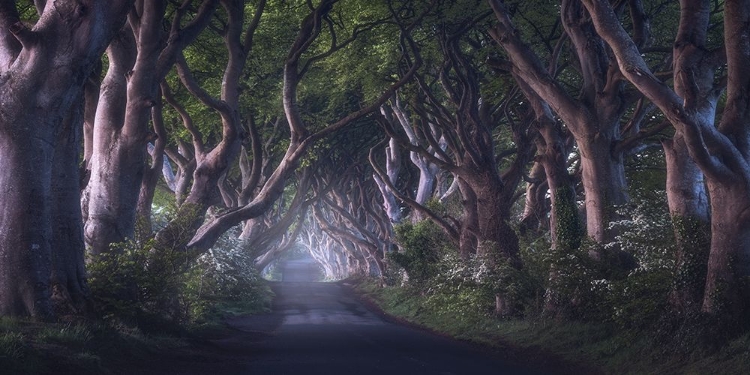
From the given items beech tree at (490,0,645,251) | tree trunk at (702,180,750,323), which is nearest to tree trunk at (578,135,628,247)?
beech tree at (490,0,645,251)

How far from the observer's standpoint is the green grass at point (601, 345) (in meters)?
11.4

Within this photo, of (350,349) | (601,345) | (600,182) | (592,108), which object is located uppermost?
(592,108)

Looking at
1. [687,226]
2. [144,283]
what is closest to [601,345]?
[687,226]

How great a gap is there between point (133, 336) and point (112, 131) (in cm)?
488

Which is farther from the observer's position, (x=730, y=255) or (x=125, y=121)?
(x=125, y=121)

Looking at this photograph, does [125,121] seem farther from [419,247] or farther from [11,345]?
[419,247]

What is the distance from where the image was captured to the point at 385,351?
16.0 m

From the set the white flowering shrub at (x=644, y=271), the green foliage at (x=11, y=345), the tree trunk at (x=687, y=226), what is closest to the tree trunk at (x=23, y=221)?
the green foliage at (x=11, y=345)

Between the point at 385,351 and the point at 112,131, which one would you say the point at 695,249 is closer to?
the point at 385,351

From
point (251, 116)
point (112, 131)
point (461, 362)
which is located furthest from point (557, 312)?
point (251, 116)

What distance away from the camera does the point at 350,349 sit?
52.9ft

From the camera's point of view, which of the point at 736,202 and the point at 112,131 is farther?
the point at 112,131

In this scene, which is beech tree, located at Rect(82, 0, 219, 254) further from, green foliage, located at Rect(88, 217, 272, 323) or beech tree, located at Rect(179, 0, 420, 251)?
beech tree, located at Rect(179, 0, 420, 251)

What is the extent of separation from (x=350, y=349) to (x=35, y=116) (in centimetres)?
771
